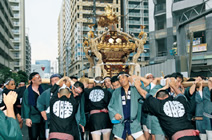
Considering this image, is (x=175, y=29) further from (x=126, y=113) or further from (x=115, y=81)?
(x=126, y=113)

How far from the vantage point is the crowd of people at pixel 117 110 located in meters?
3.09

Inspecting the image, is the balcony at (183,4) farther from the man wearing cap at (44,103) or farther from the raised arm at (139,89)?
the man wearing cap at (44,103)

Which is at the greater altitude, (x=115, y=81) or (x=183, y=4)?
(x=183, y=4)

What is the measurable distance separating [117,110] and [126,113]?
0.18 m

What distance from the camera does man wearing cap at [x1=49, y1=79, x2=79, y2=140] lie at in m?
3.22

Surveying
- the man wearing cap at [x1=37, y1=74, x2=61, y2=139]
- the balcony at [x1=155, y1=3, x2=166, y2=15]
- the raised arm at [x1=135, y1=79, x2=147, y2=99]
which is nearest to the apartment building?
the balcony at [x1=155, y1=3, x2=166, y2=15]

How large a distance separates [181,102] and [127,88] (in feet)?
3.96

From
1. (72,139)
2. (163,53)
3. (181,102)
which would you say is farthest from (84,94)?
(163,53)

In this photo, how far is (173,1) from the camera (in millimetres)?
26281

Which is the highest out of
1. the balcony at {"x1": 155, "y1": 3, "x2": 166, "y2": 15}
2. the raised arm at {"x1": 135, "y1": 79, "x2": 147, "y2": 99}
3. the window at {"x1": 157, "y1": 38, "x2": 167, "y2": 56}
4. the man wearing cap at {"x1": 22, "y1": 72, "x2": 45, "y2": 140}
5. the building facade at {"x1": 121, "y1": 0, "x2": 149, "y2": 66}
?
the building facade at {"x1": 121, "y1": 0, "x2": 149, "y2": 66}

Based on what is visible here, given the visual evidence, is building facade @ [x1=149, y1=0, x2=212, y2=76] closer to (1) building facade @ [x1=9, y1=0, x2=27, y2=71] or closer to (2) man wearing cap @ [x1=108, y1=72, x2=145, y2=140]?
(2) man wearing cap @ [x1=108, y1=72, x2=145, y2=140]

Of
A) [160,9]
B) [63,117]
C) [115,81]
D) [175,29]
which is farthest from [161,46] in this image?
[63,117]

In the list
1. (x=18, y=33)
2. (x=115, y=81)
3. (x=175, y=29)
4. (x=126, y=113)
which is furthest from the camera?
(x=18, y=33)

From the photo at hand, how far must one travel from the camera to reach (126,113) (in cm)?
401
